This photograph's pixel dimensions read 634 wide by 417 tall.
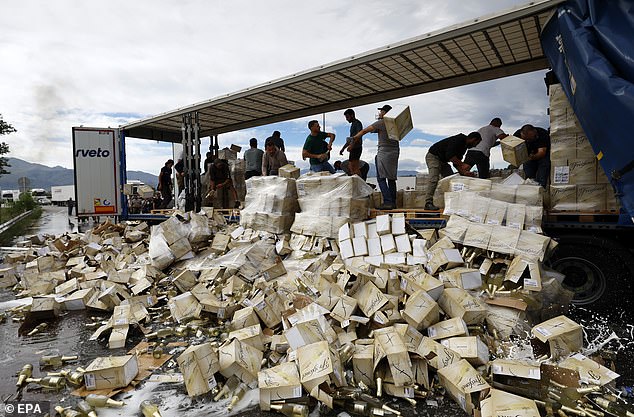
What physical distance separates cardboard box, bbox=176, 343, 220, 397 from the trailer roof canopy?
14.3ft

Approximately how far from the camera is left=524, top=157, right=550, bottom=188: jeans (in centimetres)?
593

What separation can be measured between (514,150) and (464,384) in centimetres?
357

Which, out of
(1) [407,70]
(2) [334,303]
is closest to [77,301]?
(2) [334,303]

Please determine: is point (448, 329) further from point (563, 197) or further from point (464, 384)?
point (563, 197)

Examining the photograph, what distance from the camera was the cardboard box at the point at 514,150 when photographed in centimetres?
538

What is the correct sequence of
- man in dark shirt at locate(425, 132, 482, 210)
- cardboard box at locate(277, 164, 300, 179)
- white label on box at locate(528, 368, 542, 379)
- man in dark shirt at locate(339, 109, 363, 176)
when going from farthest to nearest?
man in dark shirt at locate(339, 109, 363, 176) → cardboard box at locate(277, 164, 300, 179) → man in dark shirt at locate(425, 132, 482, 210) → white label on box at locate(528, 368, 542, 379)

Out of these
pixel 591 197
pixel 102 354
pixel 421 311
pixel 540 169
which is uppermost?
pixel 540 169

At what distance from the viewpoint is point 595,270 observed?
4672 millimetres

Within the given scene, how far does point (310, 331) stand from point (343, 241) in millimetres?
2098

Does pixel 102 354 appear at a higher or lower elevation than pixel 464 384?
lower

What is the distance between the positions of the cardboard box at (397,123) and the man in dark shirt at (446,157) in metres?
0.56

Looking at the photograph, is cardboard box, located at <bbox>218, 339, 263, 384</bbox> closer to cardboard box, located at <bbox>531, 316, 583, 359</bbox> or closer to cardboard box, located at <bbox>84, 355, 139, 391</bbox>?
cardboard box, located at <bbox>84, 355, 139, 391</bbox>

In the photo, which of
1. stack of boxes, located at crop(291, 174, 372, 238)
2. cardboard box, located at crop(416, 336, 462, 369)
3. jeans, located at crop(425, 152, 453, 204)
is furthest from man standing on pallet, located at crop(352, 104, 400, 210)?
cardboard box, located at crop(416, 336, 462, 369)

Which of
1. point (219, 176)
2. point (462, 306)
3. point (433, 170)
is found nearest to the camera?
point (462, 306)
